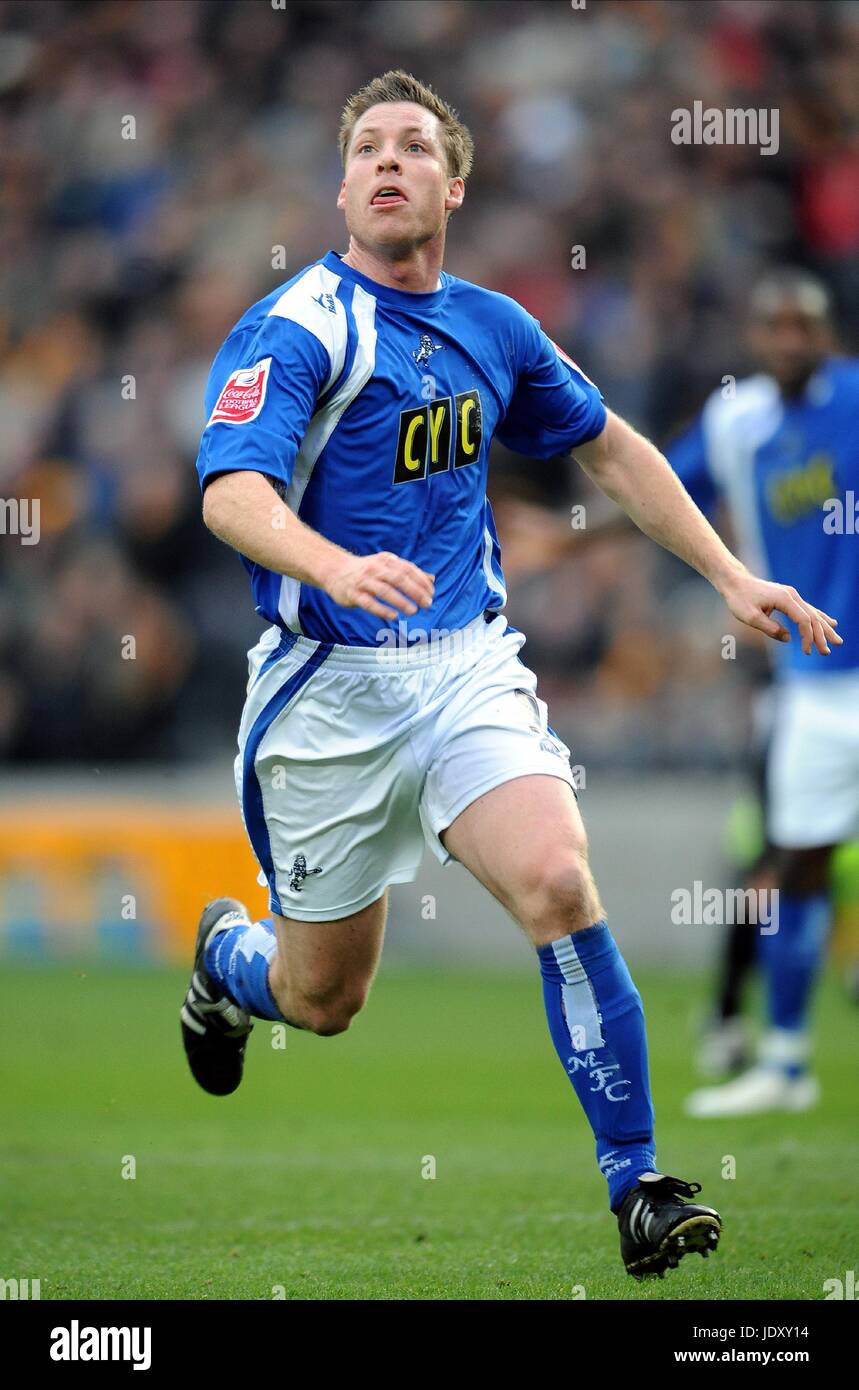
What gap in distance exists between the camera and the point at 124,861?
12297 mm

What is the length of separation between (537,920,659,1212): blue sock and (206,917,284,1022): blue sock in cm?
117

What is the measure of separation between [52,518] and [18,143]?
3.65 m

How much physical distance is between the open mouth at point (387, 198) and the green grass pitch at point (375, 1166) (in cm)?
253

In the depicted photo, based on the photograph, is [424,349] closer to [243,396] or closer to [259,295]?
[243,396]

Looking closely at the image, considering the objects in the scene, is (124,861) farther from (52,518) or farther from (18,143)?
(18,143)

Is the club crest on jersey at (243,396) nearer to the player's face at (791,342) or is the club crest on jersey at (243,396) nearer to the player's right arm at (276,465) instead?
the player's right arm at (276,465)

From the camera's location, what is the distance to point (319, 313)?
4523 mm

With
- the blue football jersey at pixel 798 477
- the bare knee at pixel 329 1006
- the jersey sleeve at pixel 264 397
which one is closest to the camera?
the jersey sleeve at pixel 264 397

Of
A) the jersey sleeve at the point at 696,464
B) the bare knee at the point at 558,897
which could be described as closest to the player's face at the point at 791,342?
the jersey sleeve at the point at 696,464

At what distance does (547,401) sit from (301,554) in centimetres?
137

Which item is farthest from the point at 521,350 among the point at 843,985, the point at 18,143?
the point at 18,143

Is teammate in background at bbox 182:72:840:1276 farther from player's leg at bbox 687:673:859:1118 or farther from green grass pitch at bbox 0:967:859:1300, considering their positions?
player's leg at bbox 687:673:859:1118

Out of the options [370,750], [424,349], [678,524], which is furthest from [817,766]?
[424,349]

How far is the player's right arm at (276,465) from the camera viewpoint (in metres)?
3.72
